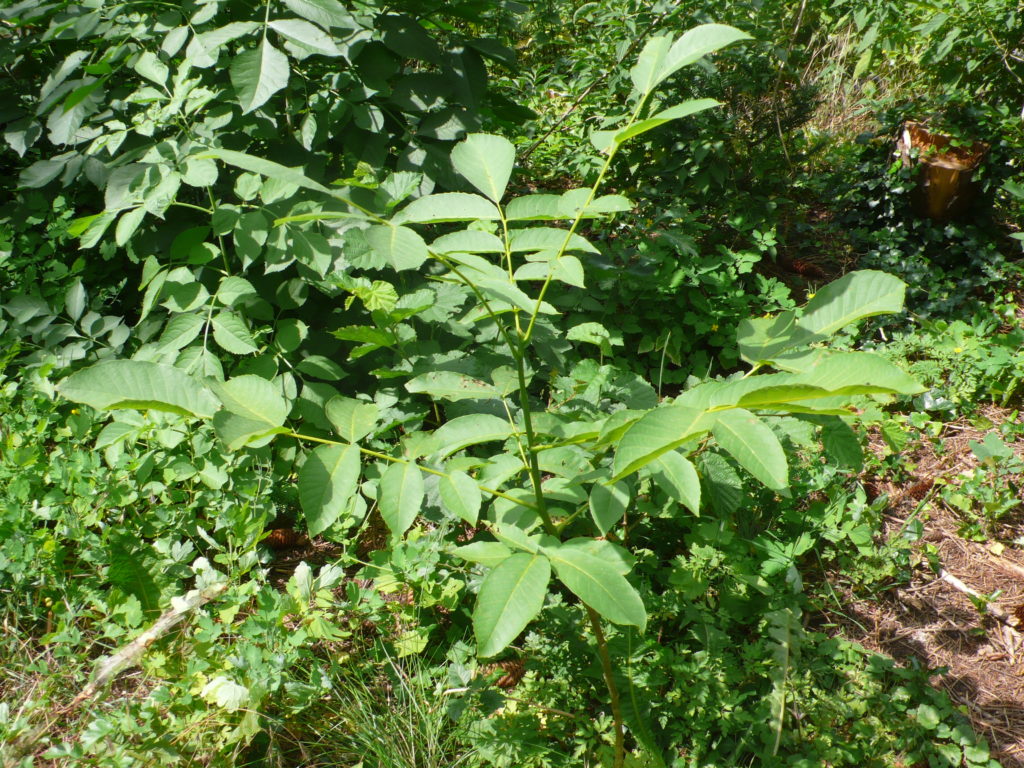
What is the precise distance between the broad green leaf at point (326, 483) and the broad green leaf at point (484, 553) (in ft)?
0.80

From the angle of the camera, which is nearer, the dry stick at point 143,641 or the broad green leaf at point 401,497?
the broad green leaf at point 401,497

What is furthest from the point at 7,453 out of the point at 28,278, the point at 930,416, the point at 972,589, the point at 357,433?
the point at 930,416

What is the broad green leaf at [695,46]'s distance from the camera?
3.04ft

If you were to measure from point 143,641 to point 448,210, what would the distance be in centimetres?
132

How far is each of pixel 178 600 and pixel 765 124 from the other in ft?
11.2

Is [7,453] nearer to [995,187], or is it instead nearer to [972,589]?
[972,589]

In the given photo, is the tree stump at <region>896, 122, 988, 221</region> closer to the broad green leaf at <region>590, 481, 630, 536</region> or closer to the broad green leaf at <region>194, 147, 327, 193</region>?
the broad green leaf at <region>590, 481, 630, 536</region>

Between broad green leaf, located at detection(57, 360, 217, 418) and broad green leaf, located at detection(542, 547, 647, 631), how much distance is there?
0.51 meters

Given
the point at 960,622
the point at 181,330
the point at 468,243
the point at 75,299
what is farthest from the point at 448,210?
the point at 960,622

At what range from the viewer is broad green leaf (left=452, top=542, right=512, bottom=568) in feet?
3.67

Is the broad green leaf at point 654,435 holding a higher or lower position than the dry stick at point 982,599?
higher

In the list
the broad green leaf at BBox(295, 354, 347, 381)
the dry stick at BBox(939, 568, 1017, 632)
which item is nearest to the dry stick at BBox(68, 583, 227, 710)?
the broad green leaf at BBox(295, 354, 347, 381)

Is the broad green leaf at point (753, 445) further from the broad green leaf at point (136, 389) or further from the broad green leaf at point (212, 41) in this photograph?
the broad green leaf at point (212, 41)

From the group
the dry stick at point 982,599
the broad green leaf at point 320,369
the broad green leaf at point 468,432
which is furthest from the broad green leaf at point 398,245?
the dry stick at point 982,599
